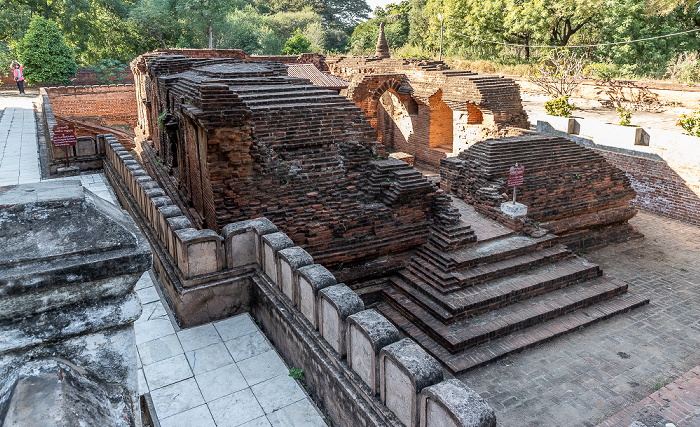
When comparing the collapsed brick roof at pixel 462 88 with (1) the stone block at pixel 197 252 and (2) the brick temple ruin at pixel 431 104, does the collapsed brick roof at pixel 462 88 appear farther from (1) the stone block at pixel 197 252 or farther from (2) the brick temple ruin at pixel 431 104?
(1) the stone block at pixel 197 252

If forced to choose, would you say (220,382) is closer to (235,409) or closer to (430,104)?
(235,409)

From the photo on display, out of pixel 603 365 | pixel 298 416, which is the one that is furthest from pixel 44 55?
pixel 603 365

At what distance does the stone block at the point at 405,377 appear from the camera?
3.04 meters

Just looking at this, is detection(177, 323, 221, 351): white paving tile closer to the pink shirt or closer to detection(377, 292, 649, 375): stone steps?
detection(377, 292, 649, 375): stone steps

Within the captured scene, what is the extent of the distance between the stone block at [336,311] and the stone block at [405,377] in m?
0.49

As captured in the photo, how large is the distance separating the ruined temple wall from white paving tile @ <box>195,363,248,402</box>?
21240 mm

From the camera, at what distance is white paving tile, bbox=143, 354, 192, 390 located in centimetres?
409

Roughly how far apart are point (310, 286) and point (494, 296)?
4.06 m

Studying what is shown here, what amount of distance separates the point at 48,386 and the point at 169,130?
8662 millimetres

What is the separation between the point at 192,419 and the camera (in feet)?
A: 12.1

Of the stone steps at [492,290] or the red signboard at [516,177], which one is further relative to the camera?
the red signboard at [516,177]

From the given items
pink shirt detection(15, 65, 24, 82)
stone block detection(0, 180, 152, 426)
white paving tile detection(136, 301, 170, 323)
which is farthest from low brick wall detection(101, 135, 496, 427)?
pink shirt detection(15, 65, 24, 82)

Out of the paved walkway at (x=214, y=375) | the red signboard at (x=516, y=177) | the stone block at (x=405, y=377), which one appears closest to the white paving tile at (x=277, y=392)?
the paved walkway at (x=214, y=375)

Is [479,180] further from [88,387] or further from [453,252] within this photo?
[88,387]
